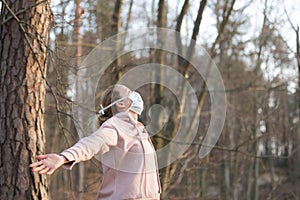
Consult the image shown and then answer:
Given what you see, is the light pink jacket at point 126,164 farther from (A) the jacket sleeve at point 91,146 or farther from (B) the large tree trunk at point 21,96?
(B) the large tree trunk at point 21,96

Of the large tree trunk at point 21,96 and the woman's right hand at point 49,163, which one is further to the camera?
the large tree trunk at point 21,96

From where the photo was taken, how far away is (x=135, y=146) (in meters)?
2.92

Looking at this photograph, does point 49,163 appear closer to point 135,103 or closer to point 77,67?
point 135,103

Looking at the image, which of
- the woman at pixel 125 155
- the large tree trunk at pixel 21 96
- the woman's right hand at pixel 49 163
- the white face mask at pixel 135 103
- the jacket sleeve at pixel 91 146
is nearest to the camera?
the woman's right hand at pixel 49 163

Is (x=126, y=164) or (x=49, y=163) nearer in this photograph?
(x=49, y=163)

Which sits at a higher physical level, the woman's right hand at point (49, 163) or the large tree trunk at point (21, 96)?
the large tree trunk at point (21, 96)

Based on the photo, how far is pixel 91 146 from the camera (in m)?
2.54

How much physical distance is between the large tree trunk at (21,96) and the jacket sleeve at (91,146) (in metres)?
1.47

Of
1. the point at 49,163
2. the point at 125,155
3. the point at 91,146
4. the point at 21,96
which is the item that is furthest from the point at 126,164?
the point at 21,96

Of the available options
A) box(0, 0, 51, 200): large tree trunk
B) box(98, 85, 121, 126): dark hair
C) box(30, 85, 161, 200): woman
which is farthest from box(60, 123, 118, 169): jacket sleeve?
box(0, 0, 51, 200): large tree trunk

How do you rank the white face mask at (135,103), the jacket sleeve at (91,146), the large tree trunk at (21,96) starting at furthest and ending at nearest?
1. the large tree trunk at (21,96)
2. the white face mask at (135,103)
3. the jacket sleeve at (91,146)

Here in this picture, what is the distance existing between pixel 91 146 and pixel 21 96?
1.71 metres

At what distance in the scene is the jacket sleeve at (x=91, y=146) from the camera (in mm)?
2418

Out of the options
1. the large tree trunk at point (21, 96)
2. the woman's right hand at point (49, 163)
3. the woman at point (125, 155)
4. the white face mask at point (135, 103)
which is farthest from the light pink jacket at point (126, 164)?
the large tree trunk at point (21, 96)
